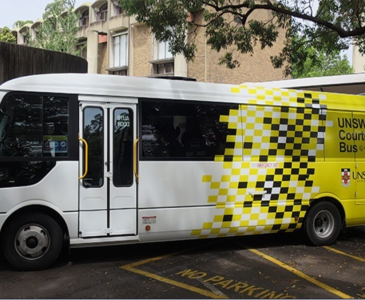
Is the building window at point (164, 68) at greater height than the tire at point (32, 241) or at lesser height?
greater

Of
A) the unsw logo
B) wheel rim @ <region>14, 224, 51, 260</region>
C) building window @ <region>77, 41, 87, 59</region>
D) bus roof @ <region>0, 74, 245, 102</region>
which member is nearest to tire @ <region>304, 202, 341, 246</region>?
the unsw logo

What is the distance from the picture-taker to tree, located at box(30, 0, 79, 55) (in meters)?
30.8

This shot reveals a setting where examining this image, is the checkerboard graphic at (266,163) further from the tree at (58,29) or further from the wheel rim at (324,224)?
the tree at (58,29)

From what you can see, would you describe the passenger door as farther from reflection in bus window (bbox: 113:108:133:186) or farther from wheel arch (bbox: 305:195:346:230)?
wheel arch (bbox: 305:195:346:230)

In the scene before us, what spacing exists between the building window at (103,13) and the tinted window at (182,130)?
31469mm

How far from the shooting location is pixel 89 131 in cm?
550

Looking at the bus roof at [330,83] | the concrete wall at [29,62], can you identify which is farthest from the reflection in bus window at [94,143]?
the bus roof at [330,83]

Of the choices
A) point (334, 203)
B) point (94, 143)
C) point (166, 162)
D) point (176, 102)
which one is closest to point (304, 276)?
point (334, 203)

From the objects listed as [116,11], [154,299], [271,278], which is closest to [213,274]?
[271,278]

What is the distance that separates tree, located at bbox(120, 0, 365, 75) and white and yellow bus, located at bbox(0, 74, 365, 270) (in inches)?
165

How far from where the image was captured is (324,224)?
22.9 feet

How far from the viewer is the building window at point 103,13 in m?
34.6

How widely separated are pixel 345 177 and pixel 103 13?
33.0m

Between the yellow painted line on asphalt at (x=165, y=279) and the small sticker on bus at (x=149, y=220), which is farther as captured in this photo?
the small sticker on bus at (x=149, y=220)
